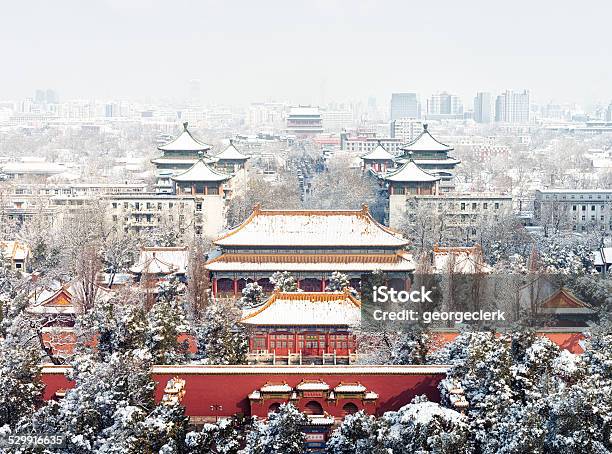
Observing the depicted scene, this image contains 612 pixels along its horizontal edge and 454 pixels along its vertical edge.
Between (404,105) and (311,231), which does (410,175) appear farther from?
(404,105)

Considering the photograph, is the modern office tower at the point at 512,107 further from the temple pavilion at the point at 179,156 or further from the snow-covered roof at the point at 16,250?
the snow-covered roof at the point at 16,250

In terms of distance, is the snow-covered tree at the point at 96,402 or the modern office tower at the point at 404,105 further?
the modern office tower at the point at 404,105

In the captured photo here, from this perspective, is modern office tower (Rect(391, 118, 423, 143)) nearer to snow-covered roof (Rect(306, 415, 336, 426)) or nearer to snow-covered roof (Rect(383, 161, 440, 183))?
snow-covered roof (Rect(383, 161, 440, 183))

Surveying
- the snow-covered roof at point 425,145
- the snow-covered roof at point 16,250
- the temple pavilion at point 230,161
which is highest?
the snow-covered roof at point 425,145

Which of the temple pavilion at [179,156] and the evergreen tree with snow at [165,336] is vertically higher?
the temple pavilion at [179,156]

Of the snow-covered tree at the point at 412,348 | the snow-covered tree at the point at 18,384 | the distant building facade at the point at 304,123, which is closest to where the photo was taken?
the snow-covered tree at the point at 18,384

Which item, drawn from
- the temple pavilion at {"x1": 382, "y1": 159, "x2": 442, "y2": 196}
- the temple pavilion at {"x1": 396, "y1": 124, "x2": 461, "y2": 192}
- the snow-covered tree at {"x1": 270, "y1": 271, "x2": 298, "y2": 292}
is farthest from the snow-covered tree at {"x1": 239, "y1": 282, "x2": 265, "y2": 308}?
the temple pavilion at {"x1": 396, "y1": 124, "x2": 461, "y2": 192}

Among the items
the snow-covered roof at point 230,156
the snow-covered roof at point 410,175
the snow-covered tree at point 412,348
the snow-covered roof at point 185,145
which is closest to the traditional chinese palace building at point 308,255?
the snow-covered tree at point 412,348

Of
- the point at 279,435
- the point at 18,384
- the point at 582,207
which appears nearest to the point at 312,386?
the point at 279,435
